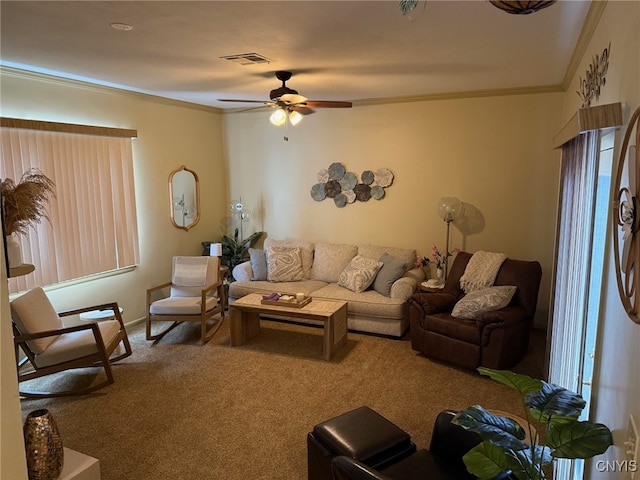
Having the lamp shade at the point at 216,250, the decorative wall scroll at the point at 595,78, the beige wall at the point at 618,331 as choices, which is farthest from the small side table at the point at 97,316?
the decorative wall scroll at the point at 595,78

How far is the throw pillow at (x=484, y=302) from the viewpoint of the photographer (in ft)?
12.3

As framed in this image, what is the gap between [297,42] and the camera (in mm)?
2957

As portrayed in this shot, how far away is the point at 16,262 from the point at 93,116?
2825mm

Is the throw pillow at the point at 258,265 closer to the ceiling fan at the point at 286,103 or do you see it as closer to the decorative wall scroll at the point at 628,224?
the ceiling fan at the point at 286,103

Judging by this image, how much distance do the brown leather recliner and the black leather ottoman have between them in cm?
166

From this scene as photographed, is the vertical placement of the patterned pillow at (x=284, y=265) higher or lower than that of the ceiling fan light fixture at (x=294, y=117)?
lower

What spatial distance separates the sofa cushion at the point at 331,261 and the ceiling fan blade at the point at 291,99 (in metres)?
2.28

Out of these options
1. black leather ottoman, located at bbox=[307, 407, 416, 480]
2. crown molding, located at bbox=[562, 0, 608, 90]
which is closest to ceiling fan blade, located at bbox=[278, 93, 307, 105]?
crown molding, located at bbox=[562, 0, 608, 90]

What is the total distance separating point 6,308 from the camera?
1489mm

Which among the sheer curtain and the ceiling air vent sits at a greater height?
the ceiling air vent

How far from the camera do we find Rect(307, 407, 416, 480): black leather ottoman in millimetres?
2098

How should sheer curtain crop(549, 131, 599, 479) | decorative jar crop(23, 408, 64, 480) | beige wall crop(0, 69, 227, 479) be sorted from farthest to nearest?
Answer: beige wall crop(0, 69, 227, 479) → sheer curtain crop(549, 131, 599, 479) → decorative jar crop(23, 408, 64, 480)

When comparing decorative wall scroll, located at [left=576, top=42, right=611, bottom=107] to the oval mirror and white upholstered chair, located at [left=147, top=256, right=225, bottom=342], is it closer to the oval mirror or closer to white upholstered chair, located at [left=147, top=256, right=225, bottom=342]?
white upholstered chair, located at [left=147, top=256, right=225, bottom=342]

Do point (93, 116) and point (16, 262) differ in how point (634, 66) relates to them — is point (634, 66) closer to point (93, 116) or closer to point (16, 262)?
point (16, 262)
